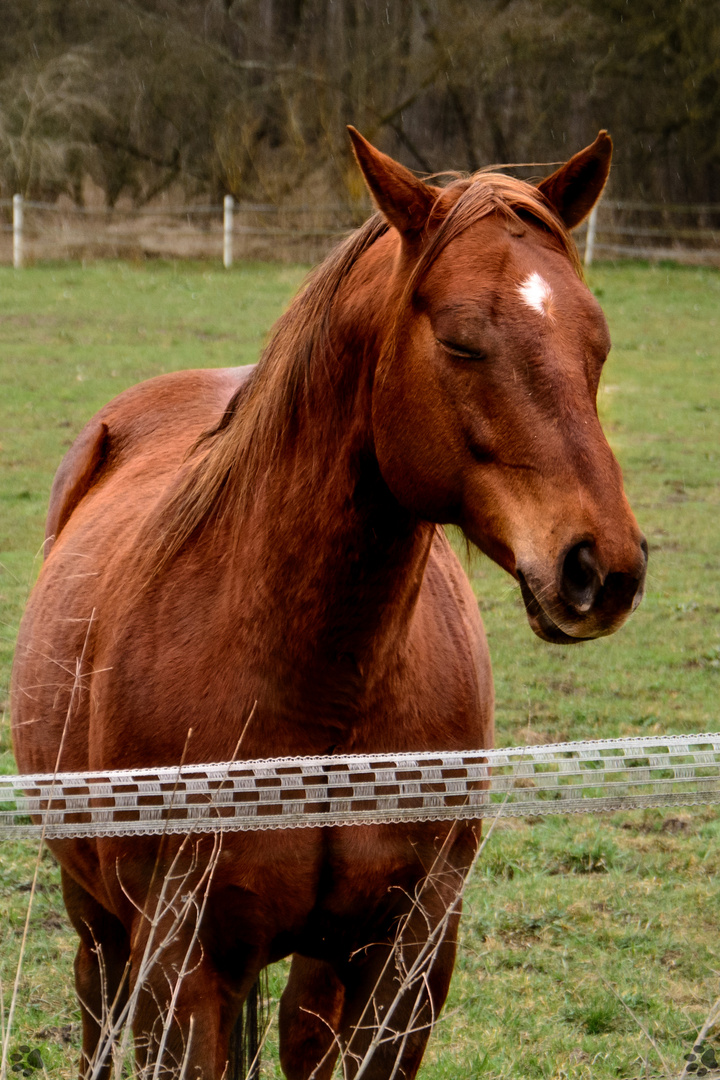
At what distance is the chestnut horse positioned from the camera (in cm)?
193

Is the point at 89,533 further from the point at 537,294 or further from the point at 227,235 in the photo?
the point at 227,235

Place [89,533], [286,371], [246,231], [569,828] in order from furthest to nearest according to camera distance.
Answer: [246,231] → [569,828] → [89,533] → [286,371]

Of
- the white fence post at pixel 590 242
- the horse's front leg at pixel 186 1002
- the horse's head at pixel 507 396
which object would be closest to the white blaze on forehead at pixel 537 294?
the horse's head at pixel 507 396

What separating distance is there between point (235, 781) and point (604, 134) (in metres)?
1.36

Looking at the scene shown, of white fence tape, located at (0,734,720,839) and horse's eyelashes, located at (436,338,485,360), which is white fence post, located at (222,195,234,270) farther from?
horse's eyelashes, located at (436,338,485,360)

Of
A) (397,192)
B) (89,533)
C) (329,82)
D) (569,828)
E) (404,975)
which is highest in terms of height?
(329,82)

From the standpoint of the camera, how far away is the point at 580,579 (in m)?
1.83

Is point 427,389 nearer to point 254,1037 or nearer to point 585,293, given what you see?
point 585,293

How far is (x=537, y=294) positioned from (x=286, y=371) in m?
0.60

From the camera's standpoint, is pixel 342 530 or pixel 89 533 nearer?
pixel 342 530

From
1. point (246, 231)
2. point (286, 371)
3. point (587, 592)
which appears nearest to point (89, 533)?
point (286, 371)

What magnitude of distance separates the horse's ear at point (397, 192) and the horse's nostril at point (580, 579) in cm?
66

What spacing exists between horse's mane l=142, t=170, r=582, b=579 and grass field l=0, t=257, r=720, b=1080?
1.50ft

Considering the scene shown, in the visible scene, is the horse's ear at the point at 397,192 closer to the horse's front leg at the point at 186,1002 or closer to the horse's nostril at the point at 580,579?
the horse's nostril at the point at 580,579
